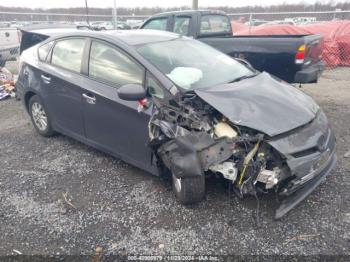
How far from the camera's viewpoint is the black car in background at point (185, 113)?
274 centimetres

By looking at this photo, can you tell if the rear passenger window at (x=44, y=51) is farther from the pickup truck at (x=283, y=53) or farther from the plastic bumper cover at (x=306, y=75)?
the plastic bumper cover at (x=306, y=75)

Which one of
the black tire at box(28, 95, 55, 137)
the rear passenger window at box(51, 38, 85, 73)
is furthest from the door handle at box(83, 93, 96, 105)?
the black tire at box(28, 95, 55, 137)

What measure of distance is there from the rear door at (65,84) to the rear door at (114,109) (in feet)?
0.63

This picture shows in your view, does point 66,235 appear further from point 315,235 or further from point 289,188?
point 315,235

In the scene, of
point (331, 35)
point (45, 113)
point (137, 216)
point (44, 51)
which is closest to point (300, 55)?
point (137, 216)

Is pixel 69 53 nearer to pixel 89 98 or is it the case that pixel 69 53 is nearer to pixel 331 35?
pixel 89 98

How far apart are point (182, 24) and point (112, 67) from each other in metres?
3.98

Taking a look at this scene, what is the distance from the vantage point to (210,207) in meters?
3.13

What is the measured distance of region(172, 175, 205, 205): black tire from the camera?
290 cm

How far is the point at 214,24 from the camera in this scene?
7438 mm

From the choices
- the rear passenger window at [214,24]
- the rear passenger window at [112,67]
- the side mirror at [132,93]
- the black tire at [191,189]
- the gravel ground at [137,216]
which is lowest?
the gravel ground at [137,216]

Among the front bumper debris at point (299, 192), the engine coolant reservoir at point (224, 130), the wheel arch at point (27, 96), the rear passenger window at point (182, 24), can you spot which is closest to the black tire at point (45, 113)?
the wheel arch at point (27, 96)

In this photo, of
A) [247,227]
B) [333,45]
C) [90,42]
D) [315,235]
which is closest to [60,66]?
[90,42]

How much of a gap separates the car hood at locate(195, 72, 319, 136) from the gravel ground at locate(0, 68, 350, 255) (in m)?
0.85
